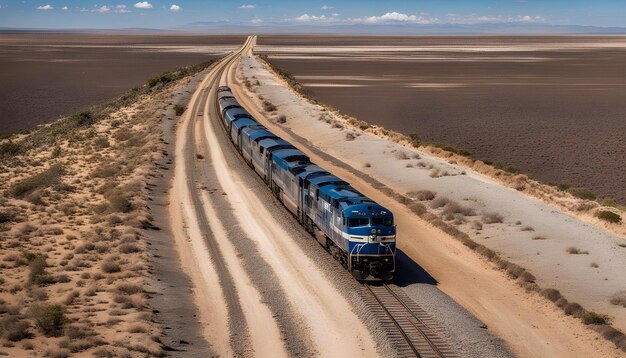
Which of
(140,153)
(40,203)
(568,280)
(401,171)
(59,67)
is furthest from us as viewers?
(59,67)

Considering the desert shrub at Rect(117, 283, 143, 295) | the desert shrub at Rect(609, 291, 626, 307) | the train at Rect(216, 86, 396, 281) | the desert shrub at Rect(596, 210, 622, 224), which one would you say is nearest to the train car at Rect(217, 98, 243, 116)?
the train at Rect(216, 86, 396, 281)

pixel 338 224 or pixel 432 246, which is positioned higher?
pixel 338 224

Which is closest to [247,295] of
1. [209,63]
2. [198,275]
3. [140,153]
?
[198,275]

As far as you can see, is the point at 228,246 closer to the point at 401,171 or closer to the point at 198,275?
the point at 198,275

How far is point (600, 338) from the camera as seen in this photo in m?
24.9

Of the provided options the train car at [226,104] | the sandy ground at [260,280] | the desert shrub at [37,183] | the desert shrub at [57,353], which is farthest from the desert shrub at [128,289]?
the train car at [226,104]

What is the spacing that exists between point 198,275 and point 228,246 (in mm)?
4273

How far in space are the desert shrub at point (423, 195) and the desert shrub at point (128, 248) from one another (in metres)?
19.6

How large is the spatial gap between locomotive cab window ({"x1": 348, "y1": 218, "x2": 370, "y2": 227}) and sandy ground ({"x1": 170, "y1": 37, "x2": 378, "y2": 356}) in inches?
106

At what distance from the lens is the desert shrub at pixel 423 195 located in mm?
45156

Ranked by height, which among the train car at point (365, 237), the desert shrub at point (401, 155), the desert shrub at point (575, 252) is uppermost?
the train car at point (365, 237)

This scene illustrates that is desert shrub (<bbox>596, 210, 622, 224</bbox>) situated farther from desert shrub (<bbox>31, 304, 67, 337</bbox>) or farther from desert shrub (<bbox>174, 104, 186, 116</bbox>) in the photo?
desert shrub (<bbox>174, 104, 186, 116</bbox>)

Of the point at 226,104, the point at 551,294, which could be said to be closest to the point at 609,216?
the point at 551,294

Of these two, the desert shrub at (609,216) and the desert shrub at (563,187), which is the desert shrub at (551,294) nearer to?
the desert shrub at (609,216)
